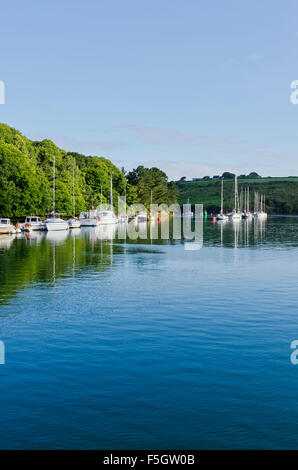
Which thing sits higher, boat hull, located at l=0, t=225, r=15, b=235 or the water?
boat hull, located at l=0, t=225, r=15, b=235

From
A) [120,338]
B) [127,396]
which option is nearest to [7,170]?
[120,338]

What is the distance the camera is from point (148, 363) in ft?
55.8

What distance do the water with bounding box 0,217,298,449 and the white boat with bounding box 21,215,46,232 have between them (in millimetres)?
60128

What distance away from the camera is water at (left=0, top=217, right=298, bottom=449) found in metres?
12.0

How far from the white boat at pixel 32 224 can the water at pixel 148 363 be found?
2367 inches

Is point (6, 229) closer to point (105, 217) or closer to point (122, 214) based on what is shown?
point (105, 217)

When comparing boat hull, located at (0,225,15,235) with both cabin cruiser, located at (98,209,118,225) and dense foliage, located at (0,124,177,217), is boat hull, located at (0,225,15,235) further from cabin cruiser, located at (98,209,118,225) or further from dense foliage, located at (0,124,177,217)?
cabin cruiser, located at (98,209,118,225)

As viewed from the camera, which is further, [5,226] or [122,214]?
[122,214]

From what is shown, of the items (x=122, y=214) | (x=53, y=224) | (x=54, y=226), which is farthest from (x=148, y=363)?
(x=122, y=214)

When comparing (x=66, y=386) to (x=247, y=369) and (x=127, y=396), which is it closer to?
(x=127, y=396)

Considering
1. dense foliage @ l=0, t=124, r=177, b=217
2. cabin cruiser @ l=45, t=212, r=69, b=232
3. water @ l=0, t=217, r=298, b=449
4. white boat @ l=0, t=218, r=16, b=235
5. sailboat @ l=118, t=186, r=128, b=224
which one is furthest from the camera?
sailboat @ l=118, t=186, r=128, b=224

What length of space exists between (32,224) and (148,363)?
Result: 8203cm

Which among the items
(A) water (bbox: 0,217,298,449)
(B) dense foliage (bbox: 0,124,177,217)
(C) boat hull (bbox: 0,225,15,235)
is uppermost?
(B) dense foliage (bbox: 0,124,177,217)

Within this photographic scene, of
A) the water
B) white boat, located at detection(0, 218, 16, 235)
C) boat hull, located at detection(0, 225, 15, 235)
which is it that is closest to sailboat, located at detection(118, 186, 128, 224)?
boat hull, located at detection(0, 225, 15, 235)
